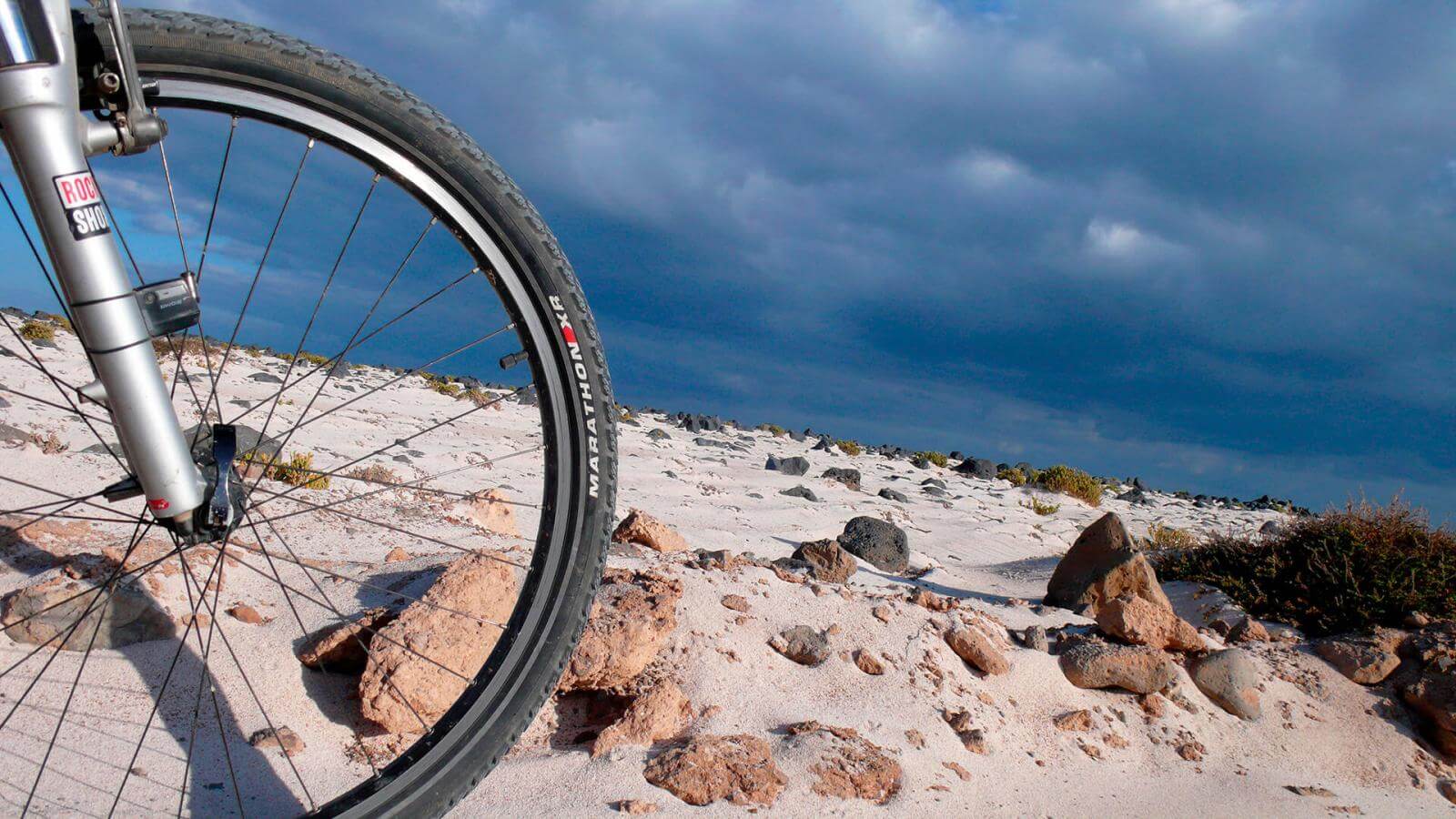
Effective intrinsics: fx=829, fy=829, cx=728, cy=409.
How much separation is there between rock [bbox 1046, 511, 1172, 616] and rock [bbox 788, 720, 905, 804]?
256 cm

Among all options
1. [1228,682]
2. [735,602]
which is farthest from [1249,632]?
[735,602]

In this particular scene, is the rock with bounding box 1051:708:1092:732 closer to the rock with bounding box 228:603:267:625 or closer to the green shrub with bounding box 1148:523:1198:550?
the rock with bounding box 228:603:267:625

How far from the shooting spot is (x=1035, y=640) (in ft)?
14.0

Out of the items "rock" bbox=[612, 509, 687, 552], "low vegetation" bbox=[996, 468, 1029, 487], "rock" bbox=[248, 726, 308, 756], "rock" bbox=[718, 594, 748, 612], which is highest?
"low vegetation" bbox=[996, 468, 1029, 487]

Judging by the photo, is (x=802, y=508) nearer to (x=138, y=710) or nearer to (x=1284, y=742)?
(x=1284, y=742)

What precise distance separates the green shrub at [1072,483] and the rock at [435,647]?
14.2 m

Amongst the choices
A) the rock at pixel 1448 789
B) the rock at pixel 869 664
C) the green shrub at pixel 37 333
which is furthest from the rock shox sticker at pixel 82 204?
the green shrub at pixel 37 333

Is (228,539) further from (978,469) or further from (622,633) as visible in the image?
(978,469)

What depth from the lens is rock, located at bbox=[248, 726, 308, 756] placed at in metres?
2.84

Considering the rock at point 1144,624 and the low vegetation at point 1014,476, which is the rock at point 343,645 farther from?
the low vegetation at point 1014,476

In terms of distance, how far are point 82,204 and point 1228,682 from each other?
524 centimetres

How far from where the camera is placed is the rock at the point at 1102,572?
5367 millimetres

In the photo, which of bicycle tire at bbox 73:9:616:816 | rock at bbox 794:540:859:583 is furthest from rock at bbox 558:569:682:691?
rock at bbox 794:540:859:583

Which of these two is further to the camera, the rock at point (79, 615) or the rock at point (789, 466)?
the rock at point (789, 466)
